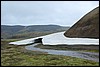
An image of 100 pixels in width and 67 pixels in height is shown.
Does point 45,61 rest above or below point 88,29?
above

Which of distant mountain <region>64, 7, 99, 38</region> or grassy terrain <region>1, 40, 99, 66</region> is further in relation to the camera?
distant mountain <region>64, 7, 99, 38</region>

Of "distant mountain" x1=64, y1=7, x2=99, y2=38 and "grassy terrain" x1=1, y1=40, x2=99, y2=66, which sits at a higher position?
"grassy terrain" x1=1, y1=40, x2=99, y2=66

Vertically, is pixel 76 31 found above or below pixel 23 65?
below

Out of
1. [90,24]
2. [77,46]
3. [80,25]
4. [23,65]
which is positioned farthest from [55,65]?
[80,25]

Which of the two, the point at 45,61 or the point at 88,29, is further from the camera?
the point at 88,29

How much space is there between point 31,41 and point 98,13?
2328cm

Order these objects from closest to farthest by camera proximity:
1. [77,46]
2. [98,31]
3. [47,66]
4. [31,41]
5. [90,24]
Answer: [47,66] < [77,46] < [98,31] < [90,24] < [31,41]

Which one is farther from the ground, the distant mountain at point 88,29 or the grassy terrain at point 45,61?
the grassy terrain at point 45,61

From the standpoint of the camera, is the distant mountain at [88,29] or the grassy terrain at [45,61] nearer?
the grassy terrain at [45,61]

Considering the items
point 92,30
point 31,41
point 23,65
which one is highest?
point 23,65

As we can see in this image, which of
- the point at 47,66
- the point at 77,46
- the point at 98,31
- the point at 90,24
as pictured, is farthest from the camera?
the point at 90,24

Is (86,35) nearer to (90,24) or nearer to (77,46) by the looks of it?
(90,24)

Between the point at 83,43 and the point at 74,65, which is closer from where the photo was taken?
the point at 74,65

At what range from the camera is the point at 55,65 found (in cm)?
Result: 2903
